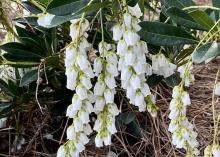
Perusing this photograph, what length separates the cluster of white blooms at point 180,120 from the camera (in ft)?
3.95

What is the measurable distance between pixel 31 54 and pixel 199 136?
752mm

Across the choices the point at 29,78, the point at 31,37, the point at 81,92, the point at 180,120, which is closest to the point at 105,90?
the point at 81,92

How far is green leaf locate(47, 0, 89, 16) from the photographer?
1267 millimetres

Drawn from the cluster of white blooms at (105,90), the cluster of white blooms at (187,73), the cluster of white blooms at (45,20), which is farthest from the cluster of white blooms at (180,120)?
the cluster of white blooms at (45,20)

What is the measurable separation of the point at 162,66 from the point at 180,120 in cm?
32

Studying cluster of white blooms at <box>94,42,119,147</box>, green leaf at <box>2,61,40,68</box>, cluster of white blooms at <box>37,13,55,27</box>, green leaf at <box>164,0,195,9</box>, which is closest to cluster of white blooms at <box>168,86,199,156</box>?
cluster of white blooms at <box>94,42,119,147</box>

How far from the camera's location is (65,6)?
4.21 feet

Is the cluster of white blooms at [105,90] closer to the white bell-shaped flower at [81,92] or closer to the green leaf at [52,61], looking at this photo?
the white bell-shaped flower at [81,92]

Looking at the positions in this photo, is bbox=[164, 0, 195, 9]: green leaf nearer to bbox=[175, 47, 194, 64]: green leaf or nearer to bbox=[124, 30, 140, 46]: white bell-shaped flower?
bbox=[175, 47, 194, 64]: green leaf

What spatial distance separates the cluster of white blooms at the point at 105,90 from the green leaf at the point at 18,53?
0.42 metres

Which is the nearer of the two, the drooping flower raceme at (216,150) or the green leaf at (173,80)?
the drooping flower raceme at (216,150)

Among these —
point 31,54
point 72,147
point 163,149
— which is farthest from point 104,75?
point 163,149

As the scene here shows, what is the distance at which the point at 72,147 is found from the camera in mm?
1302

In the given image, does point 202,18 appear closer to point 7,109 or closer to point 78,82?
point 78,82
